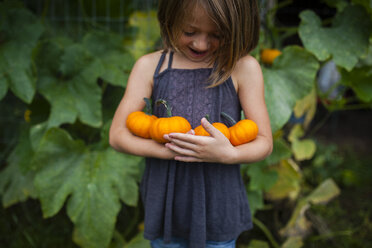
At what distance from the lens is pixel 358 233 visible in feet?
7.07

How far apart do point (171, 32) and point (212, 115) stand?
29 cm

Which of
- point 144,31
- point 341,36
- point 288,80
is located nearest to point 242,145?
point 288,80

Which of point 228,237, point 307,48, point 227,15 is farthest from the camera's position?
point 307,48

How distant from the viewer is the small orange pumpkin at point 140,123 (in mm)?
988

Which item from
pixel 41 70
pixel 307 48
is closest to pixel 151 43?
pixel 41 70

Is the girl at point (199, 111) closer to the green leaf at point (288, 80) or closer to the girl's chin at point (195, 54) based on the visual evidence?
the girl's chin at point (195, 54)

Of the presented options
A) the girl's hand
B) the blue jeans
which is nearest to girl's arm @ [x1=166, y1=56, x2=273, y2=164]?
the girl's hand

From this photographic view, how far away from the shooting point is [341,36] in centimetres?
161

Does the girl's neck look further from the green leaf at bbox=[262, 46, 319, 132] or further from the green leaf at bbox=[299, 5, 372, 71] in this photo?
the green leaf at bbox=[299, 5, 372, 71]

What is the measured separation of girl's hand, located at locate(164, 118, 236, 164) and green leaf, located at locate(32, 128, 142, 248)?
73 centimetres

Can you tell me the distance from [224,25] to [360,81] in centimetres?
120

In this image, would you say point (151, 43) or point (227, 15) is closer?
point (227, 15)

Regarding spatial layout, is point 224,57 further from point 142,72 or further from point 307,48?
point 307,48

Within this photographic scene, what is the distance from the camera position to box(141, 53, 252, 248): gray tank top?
107cm
